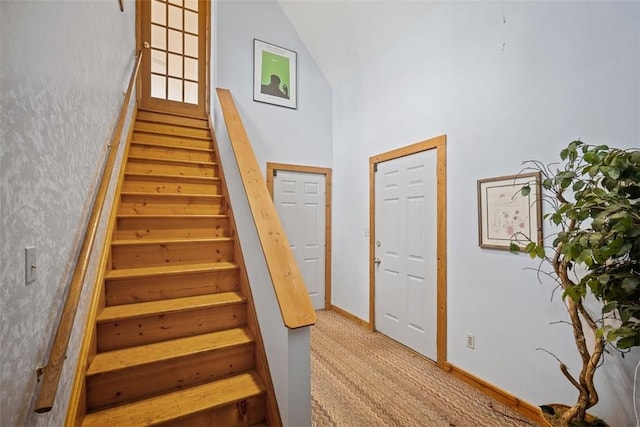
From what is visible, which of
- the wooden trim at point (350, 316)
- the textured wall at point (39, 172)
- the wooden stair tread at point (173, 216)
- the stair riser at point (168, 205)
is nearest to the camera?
the textured wall at point (39, 172)

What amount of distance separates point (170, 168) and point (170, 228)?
2.71 ft

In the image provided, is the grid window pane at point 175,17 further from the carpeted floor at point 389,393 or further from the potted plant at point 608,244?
the potted plant at point 608,244

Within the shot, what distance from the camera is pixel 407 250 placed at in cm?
301

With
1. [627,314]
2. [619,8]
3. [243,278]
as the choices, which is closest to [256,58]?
[243,278]

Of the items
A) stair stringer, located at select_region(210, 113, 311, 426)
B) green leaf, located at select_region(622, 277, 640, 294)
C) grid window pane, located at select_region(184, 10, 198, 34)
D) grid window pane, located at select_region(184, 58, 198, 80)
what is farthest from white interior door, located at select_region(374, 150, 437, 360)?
grid window pane, located at select_region(184, 10, 198, 34)

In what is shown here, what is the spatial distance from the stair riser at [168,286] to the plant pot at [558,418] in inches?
78.5

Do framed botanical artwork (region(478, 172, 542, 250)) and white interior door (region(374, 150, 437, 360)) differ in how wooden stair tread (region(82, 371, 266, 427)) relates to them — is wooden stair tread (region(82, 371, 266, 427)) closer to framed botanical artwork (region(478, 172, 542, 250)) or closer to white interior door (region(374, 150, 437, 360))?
white interior door (region(374, 150, 437, 360))

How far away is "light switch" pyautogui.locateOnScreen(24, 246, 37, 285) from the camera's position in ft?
3.05

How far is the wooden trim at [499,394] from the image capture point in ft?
6.43

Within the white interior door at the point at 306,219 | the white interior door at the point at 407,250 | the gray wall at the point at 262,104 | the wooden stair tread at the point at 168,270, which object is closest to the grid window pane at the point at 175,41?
the gray wall at the point at 262,104

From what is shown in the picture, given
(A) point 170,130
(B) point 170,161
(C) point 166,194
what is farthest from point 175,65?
(C) point 166,194

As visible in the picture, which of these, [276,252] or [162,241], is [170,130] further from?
[276,252]

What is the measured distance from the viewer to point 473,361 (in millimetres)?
2348

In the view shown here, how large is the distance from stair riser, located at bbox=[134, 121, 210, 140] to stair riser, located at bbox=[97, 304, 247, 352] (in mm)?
2300
